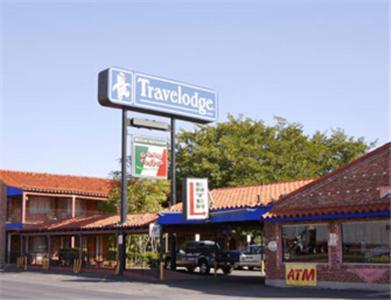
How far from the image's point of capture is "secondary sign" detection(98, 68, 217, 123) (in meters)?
32.8

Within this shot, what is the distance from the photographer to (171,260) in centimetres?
3438

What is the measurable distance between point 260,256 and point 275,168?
1495cm

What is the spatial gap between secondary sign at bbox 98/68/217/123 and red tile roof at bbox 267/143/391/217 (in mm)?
12876

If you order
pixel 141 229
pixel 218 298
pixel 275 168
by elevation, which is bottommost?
pixel 218 298

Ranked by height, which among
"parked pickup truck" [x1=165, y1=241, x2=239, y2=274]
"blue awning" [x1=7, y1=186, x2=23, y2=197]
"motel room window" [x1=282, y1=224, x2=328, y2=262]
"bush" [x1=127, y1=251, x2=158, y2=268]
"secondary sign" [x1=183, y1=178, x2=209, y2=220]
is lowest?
"bush" [x1=127, y1=251, x2=158, y2=268]

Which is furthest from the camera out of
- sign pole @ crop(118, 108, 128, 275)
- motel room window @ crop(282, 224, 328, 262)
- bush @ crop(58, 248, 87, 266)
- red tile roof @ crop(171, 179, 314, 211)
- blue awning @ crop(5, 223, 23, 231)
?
blue awning @ crop(5, 223, 23, 231)

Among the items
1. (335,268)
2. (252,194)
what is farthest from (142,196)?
(335,268)

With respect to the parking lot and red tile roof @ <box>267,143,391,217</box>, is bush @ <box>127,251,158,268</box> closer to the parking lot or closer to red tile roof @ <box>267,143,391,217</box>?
the parking lot

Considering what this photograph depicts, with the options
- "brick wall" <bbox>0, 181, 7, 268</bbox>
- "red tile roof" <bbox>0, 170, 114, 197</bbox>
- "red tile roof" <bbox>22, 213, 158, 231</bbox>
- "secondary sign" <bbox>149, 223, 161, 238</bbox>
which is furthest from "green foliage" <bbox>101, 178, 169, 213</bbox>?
"secondary sign" <bbox>149, 223, 161, 238</bbox>

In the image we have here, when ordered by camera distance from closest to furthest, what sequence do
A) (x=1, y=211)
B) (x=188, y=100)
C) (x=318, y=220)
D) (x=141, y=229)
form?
(x=318, y=220) < (x=141, y=229) < (x=188, y=100) < (x=1, y=211)

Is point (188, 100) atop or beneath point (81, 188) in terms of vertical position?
atop

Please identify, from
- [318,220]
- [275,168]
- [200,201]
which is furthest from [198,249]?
[275,168]

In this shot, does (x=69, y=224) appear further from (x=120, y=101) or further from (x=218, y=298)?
(x=218, y=298)

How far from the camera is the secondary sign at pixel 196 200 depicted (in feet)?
87.8
